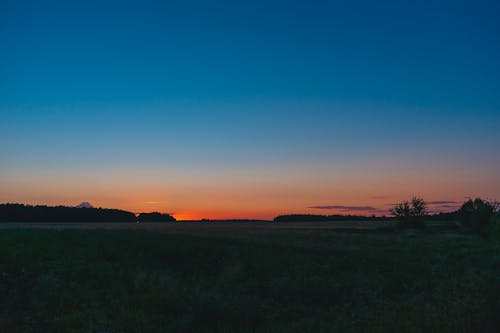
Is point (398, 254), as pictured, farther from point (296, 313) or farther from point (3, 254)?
point (3, 254)

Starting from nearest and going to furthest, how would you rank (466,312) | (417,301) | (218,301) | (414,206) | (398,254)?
1. (466,312)
2. (417,301)
3. (218,301)
4. (398,254)
5. (414,206)

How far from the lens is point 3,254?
78.7 feet

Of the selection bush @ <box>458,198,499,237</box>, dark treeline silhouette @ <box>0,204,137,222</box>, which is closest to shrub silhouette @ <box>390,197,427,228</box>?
bush @ <box>458,198,499,237</box>

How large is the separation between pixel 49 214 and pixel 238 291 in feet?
440

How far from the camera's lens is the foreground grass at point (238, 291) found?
37.1 ft

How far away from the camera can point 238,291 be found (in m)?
19.6

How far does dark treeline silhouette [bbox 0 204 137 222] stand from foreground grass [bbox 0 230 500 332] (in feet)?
358

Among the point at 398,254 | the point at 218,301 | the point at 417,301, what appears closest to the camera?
the point at 417,301

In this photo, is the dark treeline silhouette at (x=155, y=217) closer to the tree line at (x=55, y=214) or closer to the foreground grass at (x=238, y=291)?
the tree line at (x=55, y=214)

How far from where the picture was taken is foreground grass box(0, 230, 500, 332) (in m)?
11.3

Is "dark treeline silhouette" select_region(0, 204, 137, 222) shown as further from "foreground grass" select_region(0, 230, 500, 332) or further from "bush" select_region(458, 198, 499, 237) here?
"bush" select_region(458, 198, 499, 237)

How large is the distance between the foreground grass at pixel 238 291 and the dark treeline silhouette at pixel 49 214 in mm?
109106

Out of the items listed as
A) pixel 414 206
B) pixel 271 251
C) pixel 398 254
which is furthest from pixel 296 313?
pixel 414 206

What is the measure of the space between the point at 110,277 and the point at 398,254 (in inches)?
876
